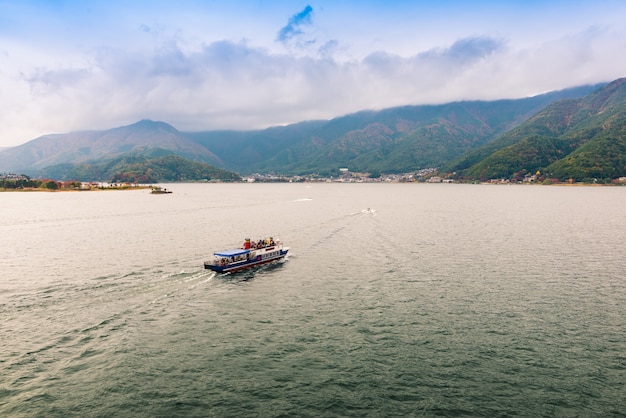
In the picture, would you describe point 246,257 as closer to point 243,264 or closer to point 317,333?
point 243,264

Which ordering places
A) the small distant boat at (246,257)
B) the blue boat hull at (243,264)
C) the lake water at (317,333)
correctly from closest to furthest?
the lake water at (317,333) → the blue boat hull at (243,264) → the small distant boat at (246,257)

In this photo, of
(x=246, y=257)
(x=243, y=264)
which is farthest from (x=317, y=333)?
(x=246, y=257)

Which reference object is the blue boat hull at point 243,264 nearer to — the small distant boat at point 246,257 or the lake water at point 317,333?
the small distant boat at point 246,257

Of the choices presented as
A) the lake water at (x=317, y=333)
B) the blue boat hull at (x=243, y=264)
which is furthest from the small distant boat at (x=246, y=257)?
the lake water at (x=317, y=333)

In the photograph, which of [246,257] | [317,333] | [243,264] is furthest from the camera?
[246,257]

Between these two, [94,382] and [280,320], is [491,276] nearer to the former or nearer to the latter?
[280,320]

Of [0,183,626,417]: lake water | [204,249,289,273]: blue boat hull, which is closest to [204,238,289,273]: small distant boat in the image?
[204,249,289,273]: blue boat hull
